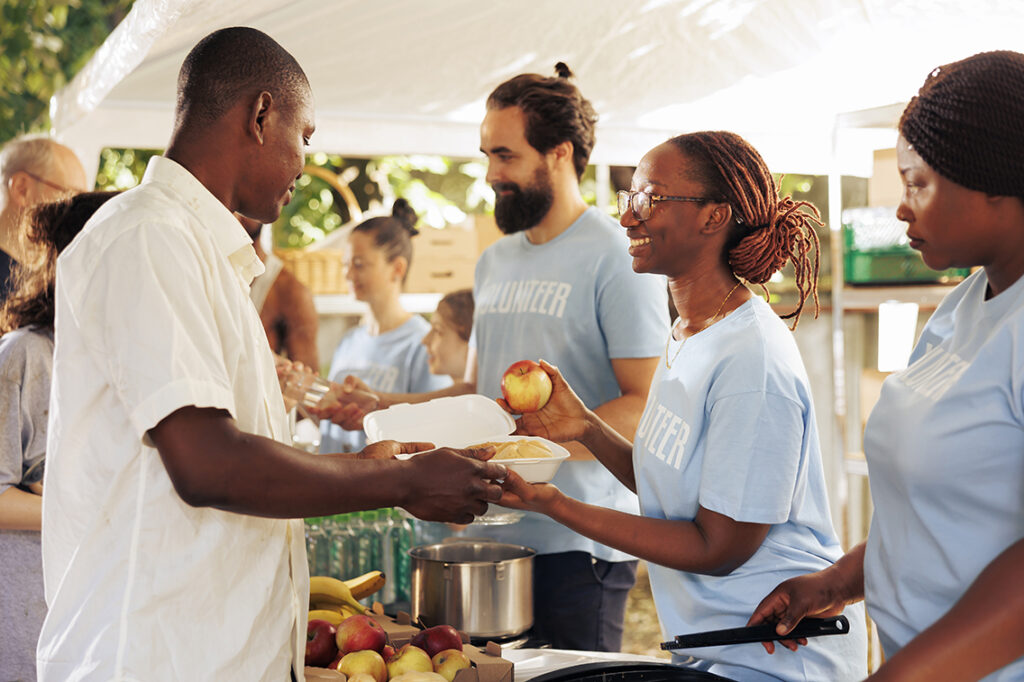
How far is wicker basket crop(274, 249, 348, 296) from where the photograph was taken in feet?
16.6

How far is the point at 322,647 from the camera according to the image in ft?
6.40

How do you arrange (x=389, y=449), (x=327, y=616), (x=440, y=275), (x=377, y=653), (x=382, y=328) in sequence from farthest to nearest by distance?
(x=440, y=275) < (x=382, y=328) < (x=327, y=616) < (x=377, y=653) < (x=389, y=449)

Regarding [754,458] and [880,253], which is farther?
[880,253]

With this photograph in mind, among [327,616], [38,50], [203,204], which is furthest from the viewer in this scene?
[38,50]

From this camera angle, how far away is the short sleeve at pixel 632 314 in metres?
2.52

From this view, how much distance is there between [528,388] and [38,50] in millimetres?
5751

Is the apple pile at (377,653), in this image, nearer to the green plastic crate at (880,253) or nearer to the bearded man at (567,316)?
the bearded man at (567,316)

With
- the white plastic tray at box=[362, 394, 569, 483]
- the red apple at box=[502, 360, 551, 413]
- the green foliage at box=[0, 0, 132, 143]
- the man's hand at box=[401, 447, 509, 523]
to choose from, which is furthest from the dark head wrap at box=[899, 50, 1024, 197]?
the green foliage at box=[0, 0, 132, 143]

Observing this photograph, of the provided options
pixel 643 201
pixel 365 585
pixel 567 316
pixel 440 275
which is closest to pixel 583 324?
pixel 567 316

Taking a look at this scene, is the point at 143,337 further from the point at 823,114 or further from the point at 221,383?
the point at 823,114

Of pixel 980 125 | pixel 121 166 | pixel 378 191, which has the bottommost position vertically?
pixel 980 125

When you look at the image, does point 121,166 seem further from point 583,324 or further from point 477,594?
point 477,594

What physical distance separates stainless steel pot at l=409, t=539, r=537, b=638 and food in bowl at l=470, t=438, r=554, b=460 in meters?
0.42

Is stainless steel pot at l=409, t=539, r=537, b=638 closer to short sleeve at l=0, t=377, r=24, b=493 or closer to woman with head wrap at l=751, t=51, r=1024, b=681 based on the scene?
short sleeve at l=0, t=377, r=24, b=493
